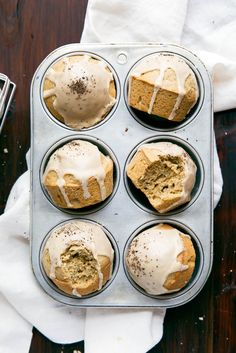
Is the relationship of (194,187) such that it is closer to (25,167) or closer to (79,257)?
(79,257)

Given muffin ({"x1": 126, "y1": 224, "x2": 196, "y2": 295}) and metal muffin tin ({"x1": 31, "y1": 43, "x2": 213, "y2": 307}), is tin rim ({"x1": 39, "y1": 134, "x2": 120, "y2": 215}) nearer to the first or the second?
metal muffin tin ({"x1": 31, "y1": 43, "x2": 213, "y2": 307})

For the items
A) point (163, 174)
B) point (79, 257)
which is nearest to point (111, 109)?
point (163, 174)

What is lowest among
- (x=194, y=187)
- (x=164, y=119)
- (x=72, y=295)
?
(x=72, y=295)

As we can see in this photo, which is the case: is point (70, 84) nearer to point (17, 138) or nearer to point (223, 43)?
point (17, 138)

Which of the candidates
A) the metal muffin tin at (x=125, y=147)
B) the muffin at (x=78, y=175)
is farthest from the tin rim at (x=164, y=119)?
the muffin at (x=78, y=175)

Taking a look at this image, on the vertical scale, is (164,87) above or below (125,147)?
above

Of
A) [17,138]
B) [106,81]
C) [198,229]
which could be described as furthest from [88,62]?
[198,229]
